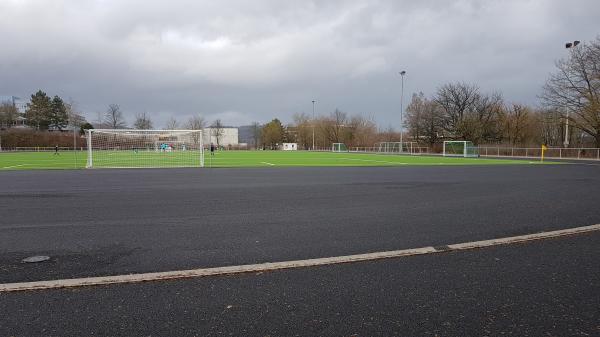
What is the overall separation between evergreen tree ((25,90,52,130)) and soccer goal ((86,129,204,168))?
3046 inches

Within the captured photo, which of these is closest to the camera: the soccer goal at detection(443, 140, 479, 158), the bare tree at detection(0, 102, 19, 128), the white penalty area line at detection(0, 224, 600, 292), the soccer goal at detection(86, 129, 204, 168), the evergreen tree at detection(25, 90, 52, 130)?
the white penalty area line at detection(0, 224, 600, 292)

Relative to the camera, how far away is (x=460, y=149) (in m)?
54.9

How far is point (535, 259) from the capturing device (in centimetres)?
480

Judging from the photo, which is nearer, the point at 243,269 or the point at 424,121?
the point at 243,269

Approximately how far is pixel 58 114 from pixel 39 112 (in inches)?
232

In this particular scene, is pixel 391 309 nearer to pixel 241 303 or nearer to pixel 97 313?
pixel 241 303

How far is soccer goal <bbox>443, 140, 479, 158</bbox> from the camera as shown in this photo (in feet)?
172

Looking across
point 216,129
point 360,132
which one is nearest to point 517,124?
point 360,132

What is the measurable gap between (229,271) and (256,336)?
1.53m

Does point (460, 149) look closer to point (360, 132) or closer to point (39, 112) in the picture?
point (360, 132)

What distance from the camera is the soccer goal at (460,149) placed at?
52344 mm

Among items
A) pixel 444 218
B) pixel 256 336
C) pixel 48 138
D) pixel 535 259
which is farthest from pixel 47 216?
pixel 48 138

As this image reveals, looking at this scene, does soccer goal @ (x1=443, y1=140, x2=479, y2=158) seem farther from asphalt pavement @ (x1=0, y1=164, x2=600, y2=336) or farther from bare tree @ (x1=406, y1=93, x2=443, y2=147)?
asphalt pavement @ (x1=0, y1=164, x2=600, y2=336)

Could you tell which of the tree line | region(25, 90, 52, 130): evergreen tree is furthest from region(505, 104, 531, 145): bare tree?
region(25, 90, 52, 130): evergreen tree
